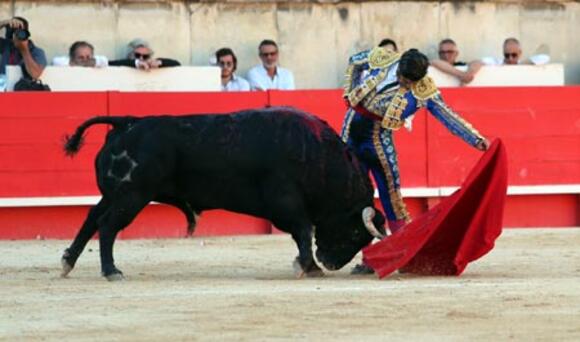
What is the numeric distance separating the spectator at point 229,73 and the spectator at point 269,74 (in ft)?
0.68

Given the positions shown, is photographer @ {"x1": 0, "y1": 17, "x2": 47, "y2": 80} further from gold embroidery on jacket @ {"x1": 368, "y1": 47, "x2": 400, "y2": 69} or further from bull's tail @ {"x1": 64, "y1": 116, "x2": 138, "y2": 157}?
gold embroidery on jacket @ {"x1": 368, "y1": 47, "x2": 400, "y2": 69}

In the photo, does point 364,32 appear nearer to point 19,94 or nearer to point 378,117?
point 19,94

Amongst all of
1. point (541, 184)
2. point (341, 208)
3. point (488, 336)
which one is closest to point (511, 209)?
point (541, 184)

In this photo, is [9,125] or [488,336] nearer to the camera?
[488,336]

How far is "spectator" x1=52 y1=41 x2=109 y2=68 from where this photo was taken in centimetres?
1407

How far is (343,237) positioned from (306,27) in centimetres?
648

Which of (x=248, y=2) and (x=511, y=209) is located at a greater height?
(x=248, y=2)

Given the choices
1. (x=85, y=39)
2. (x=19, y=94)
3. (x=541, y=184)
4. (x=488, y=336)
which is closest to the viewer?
(x=488, y=336)

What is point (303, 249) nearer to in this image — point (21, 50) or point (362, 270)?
point (362, 270)

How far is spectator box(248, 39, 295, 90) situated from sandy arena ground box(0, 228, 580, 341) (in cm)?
332

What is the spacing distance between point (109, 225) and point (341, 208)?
123 cm

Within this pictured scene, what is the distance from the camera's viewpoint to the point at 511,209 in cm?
1444

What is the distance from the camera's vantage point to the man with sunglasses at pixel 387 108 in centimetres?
967

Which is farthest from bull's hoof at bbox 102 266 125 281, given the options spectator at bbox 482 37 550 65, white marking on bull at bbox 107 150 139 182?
spectator at bbox 482 37 550 65
